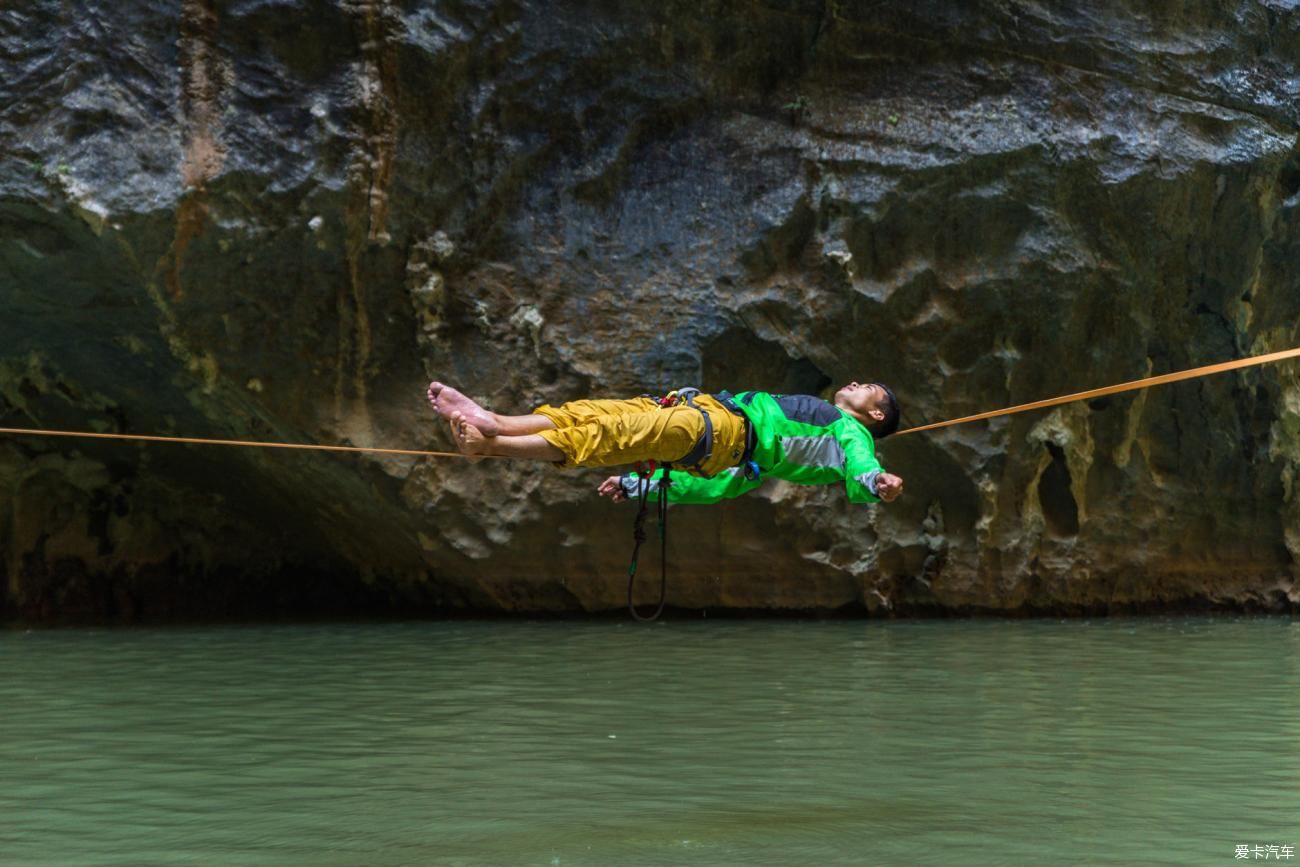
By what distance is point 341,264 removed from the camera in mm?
9000

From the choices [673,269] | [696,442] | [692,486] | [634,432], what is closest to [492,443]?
[634,432]

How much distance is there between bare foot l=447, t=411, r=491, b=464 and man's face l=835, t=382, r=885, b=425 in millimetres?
1968

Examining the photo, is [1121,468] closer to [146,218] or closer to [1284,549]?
[1284,549]

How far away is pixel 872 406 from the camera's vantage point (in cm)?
707

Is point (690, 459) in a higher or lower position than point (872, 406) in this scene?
lower

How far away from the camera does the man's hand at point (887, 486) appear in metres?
5.73

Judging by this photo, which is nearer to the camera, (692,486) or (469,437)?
(469,437)

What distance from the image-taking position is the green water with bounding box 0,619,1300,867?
378 centimetres

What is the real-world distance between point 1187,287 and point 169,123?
6657 millimetres


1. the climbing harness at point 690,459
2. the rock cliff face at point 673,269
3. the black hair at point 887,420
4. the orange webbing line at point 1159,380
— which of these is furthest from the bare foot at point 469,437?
the rock cliff face at point 673,269

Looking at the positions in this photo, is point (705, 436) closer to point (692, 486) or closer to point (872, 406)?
point (692, 486)

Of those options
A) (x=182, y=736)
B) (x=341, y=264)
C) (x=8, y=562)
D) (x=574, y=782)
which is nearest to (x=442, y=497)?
(x=341, y=264)

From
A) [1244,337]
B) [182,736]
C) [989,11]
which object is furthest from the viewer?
[1244,337]

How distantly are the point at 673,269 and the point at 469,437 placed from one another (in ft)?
12.3
